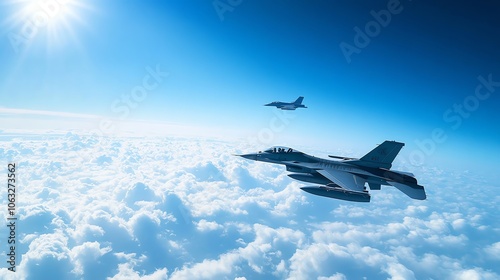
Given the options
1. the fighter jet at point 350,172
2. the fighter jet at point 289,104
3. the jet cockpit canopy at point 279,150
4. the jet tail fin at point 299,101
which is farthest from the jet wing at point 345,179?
the jet tail fin at point 299,101

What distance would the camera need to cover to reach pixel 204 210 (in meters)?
140

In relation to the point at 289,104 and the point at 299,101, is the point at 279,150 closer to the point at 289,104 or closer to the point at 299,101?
the point at 289,104

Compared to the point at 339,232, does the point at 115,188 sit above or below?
above

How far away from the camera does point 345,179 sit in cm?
1839

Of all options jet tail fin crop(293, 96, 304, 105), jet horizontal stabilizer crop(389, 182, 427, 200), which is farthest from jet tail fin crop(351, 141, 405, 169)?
jet tail fin crop(293, 96, 304, 105)

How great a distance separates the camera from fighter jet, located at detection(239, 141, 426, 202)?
1708 centimetres

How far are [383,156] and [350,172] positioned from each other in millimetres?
3484

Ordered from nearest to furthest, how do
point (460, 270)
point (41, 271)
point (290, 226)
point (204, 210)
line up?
point (41, 271), point (460, 270), point (290, 226), point (204, 210)

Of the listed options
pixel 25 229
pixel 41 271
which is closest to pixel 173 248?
pixel 41 271

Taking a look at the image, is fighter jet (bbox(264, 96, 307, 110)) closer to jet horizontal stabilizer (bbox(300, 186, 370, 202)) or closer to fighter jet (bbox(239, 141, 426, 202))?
fighter jet (bbox(239, 141, 426, 202))

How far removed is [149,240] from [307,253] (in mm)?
81955

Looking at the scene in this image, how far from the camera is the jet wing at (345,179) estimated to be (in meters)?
17.0

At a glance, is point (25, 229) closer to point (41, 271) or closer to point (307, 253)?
point (41, 271)

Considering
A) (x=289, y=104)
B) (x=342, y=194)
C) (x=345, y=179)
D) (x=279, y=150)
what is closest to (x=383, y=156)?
(x=345, y=179)
